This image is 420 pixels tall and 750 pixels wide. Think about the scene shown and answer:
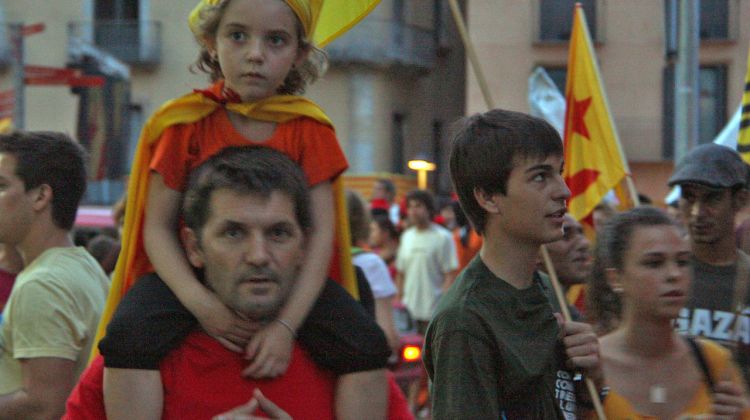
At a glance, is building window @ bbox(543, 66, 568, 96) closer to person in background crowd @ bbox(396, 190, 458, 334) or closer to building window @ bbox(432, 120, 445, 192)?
building window @ bbox(432, 120, 445, 192)

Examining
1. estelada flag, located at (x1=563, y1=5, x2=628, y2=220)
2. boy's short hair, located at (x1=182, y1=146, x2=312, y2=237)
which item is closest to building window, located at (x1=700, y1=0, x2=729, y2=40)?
estelada flag, located at (x1=563, y1=5, x2=628, y2=220)

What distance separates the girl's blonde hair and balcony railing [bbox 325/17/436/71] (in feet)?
81.9

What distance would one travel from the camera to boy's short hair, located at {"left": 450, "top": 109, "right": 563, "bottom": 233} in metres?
3.40

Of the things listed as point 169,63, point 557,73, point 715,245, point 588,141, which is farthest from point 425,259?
point 169,63

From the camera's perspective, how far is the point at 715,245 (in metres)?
5.13

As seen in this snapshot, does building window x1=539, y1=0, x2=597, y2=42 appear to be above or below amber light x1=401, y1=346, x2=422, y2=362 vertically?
above

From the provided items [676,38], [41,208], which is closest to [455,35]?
[676,38]

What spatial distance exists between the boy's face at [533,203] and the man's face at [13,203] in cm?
180

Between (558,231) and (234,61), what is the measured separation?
2.99 feet

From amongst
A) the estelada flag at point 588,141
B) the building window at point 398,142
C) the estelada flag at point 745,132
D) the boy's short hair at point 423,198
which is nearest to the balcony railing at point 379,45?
the building window at point 398,142

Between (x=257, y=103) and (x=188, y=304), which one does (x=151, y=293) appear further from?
(x=257, y=103)

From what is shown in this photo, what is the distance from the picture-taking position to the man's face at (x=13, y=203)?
4.41 meters

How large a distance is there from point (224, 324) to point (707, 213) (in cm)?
287

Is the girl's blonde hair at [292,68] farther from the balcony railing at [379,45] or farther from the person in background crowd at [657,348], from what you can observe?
the balcony railing at [379,45]
